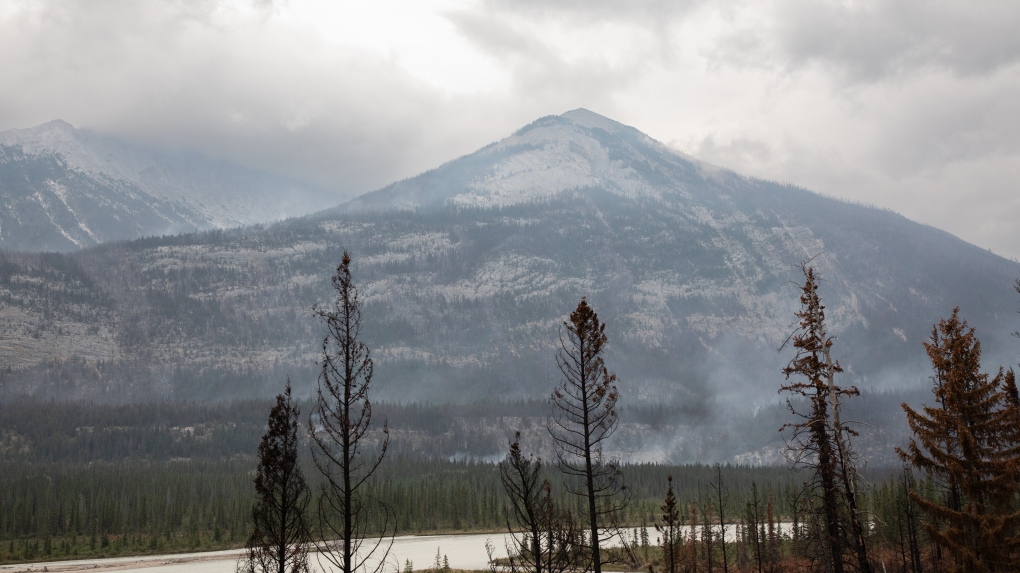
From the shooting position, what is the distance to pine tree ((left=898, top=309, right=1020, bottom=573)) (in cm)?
3145

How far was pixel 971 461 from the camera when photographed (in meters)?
32.3

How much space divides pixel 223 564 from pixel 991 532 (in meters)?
97.3

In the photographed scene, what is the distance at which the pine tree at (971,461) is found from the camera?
31453 millimetres

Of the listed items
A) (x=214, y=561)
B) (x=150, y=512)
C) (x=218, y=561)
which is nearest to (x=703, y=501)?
(x=218, y=561)

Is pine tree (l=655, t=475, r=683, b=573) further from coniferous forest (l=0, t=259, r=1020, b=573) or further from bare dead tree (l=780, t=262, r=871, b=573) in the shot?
bare dead tree (l=780, t=262, r=871, b=573)

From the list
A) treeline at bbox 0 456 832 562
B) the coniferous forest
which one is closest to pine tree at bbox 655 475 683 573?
the coniferous forest

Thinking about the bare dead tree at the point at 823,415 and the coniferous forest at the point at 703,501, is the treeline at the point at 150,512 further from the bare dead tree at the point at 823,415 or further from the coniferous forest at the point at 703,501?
the bare dead tree at the point at 823,415

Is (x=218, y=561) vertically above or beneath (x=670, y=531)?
beneath

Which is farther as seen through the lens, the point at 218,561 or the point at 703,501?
the point at 703,501

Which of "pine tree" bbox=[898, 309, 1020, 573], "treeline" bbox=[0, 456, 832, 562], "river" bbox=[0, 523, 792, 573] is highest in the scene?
"pine tree" bbox=[898, 309, 1020, 573]

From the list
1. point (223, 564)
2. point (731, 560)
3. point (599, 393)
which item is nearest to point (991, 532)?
point (599, 393)

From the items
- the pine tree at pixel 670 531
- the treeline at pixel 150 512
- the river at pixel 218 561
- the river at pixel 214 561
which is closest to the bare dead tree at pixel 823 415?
the pine tree at pixel 670 531

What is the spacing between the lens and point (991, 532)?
1230 inches

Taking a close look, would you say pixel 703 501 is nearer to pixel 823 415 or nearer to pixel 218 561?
pixel 218 561
